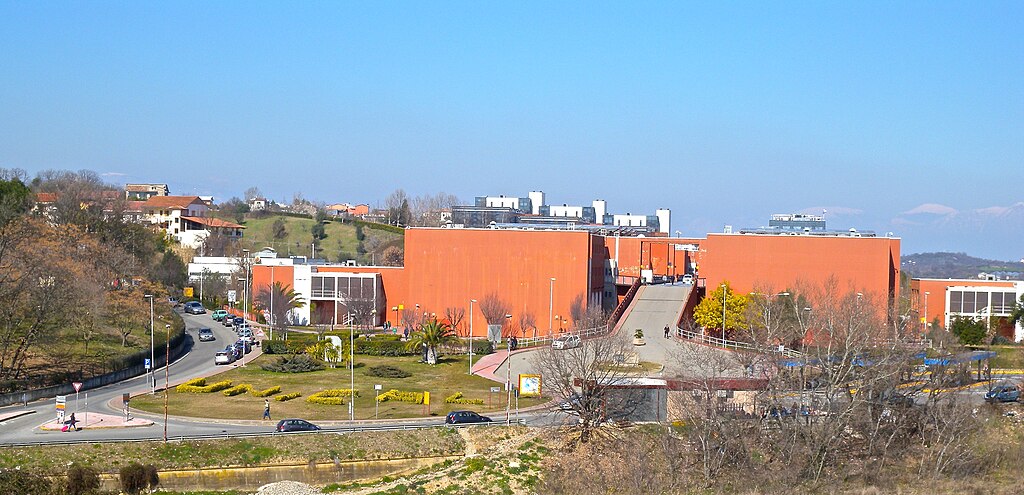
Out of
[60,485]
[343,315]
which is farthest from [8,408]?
[343,315]

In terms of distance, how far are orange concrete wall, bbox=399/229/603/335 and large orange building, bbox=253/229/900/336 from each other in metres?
0.07

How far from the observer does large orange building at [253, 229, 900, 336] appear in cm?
6969

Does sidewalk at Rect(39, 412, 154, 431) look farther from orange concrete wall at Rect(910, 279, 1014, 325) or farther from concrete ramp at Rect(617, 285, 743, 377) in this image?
orange concrete wall at Rect(910, 279, 1014, 325)

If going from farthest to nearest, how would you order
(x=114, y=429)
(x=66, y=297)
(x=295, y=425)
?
(x=66, y=297)
(x=295, y=425)
(x=114, y=429)

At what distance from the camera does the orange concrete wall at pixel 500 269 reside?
72.0 m

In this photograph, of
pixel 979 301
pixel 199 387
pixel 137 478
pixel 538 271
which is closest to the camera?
pixel 137 478

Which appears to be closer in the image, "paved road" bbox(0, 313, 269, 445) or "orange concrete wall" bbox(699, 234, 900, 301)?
"paved road" bbox(0, 313, 269, 445)

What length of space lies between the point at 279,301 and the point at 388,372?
18.0 m

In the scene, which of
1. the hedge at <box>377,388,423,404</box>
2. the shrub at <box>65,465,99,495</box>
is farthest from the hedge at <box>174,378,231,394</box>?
the shrub at <box>65,465,99,495</box>

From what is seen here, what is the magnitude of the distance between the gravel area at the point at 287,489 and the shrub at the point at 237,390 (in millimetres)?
14283

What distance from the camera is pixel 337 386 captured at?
52250 mm

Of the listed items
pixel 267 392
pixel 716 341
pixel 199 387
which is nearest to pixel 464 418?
pixel 267 392

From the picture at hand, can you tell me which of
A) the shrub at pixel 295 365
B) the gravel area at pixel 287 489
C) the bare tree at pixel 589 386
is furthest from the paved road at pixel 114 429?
the bare tree at pixel 589 386

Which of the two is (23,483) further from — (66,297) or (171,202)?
(171,202)
